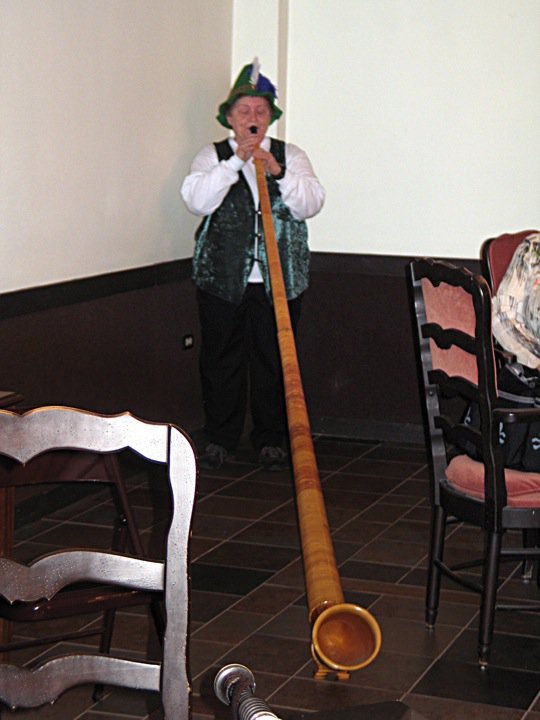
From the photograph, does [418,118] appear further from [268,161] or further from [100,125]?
[100,125]

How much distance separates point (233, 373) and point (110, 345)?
2.38 ft

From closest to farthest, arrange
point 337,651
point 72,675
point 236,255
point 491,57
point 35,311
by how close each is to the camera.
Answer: point 337,651, point 72,675, point 35,311, point 236,255, point 491,57

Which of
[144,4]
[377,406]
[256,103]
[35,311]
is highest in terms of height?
[144,4]

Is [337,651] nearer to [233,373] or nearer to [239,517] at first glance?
[239,517]

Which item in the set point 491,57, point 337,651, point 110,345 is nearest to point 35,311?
point 110,345

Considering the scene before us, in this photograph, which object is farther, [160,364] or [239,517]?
[160,364]

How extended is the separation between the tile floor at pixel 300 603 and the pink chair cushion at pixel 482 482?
1.48ft

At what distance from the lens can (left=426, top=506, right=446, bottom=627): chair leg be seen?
3363 mm

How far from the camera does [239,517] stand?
454 centimetres

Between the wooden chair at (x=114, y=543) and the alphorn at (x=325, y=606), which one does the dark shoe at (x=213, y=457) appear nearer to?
the wooden chair at (x=114, y=543)

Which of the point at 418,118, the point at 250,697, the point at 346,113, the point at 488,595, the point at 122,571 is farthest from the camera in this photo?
the point at 346,113

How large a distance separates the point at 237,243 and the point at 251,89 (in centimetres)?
69

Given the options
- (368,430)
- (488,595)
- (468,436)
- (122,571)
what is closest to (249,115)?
(368,430)

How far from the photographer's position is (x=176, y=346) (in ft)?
18.0
